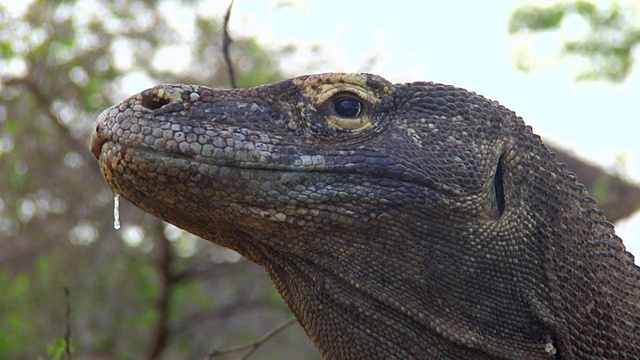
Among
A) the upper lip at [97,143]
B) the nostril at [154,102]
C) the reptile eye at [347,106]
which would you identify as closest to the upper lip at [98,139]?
the upper lip at [97,143]

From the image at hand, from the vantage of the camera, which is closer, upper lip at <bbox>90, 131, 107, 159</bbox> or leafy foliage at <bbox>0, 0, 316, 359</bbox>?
upper lip at <bbox>90, 131, 107, 159</bbox>

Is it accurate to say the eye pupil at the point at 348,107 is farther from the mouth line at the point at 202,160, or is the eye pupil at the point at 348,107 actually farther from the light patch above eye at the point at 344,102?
the mouth line at the point at 202,160

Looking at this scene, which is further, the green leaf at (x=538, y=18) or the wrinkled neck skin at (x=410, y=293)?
the green leaf at (x=538, y=18)

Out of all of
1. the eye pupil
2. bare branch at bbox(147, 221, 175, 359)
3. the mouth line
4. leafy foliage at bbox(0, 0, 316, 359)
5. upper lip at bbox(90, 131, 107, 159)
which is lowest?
the mouth line

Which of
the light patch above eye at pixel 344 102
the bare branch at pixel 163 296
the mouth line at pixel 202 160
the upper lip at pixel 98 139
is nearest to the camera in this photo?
the mouth line at pixel 202 160

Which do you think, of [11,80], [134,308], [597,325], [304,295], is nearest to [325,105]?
[304,295]

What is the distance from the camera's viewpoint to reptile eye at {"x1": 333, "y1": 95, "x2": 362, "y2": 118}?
3.79 meters

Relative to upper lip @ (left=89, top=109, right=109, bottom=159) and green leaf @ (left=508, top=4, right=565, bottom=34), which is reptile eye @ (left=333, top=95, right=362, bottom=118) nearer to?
upper lip @ (left=89, top=109, right=109, bottom=159)

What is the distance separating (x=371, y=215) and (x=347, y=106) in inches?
21.7

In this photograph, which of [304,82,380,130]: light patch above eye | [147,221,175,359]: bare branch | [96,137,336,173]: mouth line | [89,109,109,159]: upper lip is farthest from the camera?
[147,221,175,359]: bare branch

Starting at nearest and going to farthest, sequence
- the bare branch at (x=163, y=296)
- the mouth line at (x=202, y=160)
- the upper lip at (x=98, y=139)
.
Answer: the mouth line at (x=202, y=160)
the upper lip at (x=98, y=139)
the bare branch at (x=163, y=296)

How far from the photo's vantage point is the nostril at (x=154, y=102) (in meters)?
3.57

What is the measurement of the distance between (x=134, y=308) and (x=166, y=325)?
4.60 m

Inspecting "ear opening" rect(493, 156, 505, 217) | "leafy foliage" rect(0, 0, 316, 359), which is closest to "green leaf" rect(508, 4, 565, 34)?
"leafy foliage" rect(0, 0, 316, 359)
